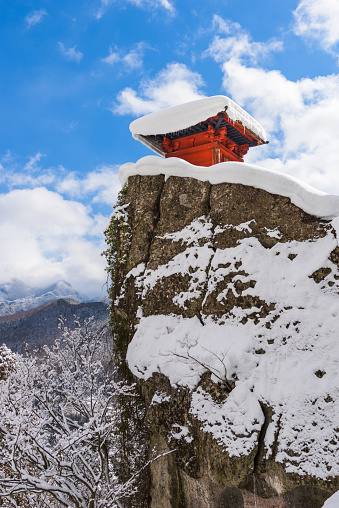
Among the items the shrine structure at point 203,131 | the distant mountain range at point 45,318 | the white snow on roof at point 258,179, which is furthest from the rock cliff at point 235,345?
the distant mountain range at point 45,318

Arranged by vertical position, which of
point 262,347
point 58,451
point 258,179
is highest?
point 258,179

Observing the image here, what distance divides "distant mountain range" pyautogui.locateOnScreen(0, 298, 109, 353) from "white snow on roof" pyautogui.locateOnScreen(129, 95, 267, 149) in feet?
164

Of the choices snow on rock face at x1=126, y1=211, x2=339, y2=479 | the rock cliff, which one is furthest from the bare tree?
snow on rock face at x1=126, y1=211, x2=339, y2=479

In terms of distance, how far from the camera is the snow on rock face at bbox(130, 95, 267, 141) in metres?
10.6

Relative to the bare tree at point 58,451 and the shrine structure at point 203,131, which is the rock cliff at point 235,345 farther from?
the shrine structure at point 203,131

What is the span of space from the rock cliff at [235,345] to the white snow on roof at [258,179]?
0.18 m

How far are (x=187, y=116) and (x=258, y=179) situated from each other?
4.09 m

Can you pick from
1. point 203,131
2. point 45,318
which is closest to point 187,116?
point 203,131

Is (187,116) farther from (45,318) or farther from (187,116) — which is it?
(45,318)

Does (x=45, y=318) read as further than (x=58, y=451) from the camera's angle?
Yes

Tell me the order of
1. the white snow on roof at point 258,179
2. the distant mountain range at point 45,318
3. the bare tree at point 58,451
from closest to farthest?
the bare tree at point 58,451 < the white snow on roof at point 258,179 < the distant mountain range at point 45,318

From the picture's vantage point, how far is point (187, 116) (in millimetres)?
11078

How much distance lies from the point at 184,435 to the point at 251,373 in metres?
2.19

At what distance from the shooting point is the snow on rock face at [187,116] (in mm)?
10641
